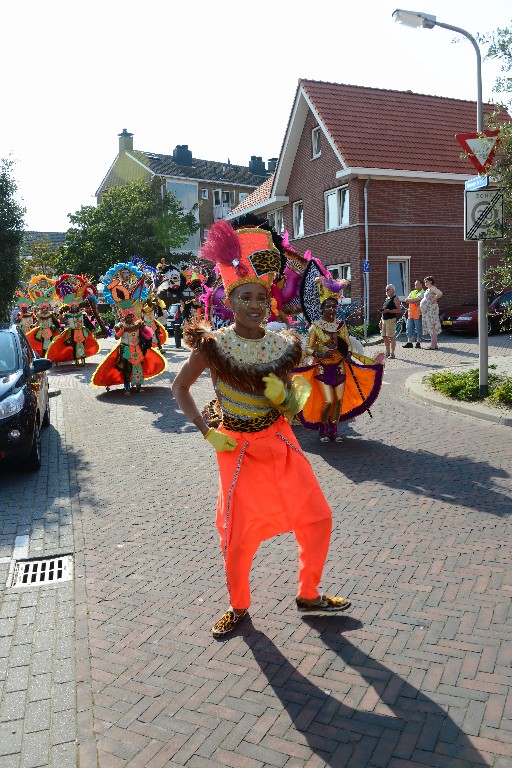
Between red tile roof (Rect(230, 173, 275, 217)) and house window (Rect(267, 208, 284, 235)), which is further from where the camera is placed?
red tile roof (Rect(230, 173, 275, 217))

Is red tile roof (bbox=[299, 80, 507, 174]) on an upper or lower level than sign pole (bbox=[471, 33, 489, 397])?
upper

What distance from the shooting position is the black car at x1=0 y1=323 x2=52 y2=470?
6965mm

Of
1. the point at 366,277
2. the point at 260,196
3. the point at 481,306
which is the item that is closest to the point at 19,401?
the point at 481,306

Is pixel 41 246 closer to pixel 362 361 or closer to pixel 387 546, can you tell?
pixel 362 361

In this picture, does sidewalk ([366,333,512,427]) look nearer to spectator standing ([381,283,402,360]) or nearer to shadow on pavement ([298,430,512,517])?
spectator standing ([381,283,402,360])

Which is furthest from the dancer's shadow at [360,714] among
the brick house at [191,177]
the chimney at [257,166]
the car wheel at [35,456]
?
the chimney at [257,166]

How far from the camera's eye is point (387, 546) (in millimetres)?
4848

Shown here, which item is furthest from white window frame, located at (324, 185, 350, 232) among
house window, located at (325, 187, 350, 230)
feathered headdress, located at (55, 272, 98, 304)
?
feathered headdress, located at (55, 272, 98, 304)

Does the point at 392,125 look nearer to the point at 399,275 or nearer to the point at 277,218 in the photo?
the point at 399,275

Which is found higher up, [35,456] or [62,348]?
[62,348]

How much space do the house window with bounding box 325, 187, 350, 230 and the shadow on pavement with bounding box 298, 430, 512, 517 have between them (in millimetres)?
16868

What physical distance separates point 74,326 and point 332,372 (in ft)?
36.9

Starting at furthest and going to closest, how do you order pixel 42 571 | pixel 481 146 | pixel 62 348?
pixel 62 348 → pixel 481 146 → pixel 42 571

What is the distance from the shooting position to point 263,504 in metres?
3.69
